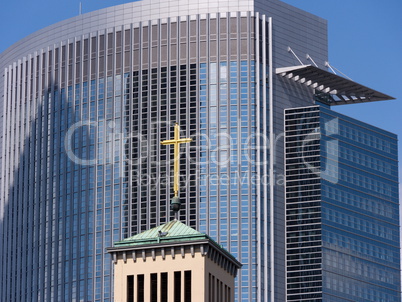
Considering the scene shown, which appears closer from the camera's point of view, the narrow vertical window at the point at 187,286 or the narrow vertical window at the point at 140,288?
the narrow vertical window at the point at 187,286

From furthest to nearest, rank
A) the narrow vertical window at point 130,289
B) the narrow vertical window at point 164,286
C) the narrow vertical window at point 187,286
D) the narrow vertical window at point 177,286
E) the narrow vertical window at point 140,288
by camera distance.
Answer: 1. the narrow vertical window at point 130,289
2. the narrow vertical window at point 140,288
3. the narrow vertical window at point 164,286
4. the narrow vertical window at point 177,286
5. the narrow vertical window at point 187,286

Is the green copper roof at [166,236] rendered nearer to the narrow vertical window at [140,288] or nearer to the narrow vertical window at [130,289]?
the narrow vertical window at [140,288]

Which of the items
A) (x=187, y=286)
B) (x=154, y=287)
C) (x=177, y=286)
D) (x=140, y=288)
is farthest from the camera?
(x=140, y=288)

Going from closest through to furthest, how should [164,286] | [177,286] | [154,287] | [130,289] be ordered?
[177,286], [164,286], [154,287], [130,289]

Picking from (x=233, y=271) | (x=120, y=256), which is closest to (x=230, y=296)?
(x=233, y=271)

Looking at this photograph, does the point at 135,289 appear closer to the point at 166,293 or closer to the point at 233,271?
the point at 166,293

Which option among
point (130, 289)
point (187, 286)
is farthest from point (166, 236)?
point (130, 289)

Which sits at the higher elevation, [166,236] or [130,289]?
[166,236]

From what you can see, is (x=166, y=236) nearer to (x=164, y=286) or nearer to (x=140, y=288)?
(x=164, y=286)

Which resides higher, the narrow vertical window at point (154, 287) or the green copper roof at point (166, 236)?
the green copper roof at point (166, 236)

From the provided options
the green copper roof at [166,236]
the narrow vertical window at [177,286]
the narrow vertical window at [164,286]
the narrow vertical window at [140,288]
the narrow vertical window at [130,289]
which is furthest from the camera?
the green copper roof at [166,236]

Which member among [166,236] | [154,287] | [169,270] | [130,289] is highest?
[166,236]

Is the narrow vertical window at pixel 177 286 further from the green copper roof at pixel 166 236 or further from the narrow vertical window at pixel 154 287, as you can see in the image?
the green copper roof at pixel 166 236

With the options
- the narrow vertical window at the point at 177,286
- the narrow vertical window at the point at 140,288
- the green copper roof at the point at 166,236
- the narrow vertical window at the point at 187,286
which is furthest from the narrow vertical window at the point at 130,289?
the narrow vertical window at the point at 187,286
